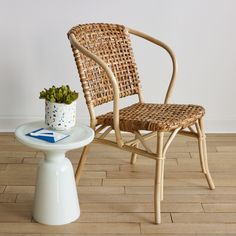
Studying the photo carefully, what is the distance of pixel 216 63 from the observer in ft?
10.6

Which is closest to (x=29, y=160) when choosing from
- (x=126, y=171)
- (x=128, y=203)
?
(x=126, y=171)

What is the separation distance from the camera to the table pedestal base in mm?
2117

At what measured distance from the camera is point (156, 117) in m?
2.25

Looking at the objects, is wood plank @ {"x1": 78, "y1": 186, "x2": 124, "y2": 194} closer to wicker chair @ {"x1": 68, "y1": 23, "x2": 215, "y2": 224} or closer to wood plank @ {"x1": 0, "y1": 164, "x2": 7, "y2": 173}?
wicker chair @ {"x1": 68, "y1": 23, "x2": 215, "y2": 224}

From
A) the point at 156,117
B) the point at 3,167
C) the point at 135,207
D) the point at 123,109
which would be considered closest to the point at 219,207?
the point at 135,207

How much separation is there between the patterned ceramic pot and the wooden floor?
428 millimetres

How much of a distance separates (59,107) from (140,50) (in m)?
1.21

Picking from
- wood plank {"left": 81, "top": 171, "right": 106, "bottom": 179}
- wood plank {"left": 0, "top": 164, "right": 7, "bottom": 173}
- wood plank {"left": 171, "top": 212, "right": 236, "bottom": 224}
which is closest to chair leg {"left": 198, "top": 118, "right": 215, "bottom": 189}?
wood plank {"left": 171, "top": 212, "right": 236, "bottom": 224}

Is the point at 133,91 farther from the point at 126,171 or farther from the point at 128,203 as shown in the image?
the point at 128,203

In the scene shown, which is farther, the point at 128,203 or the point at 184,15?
the point at 184,15

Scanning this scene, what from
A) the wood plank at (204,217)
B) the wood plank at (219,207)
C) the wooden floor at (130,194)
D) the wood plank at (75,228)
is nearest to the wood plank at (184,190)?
the wooden floor at (130,194)

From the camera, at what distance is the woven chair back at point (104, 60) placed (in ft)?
7.71

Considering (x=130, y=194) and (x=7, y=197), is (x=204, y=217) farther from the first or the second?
(x=7, y=197)

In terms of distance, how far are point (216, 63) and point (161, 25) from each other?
17.5 inches
